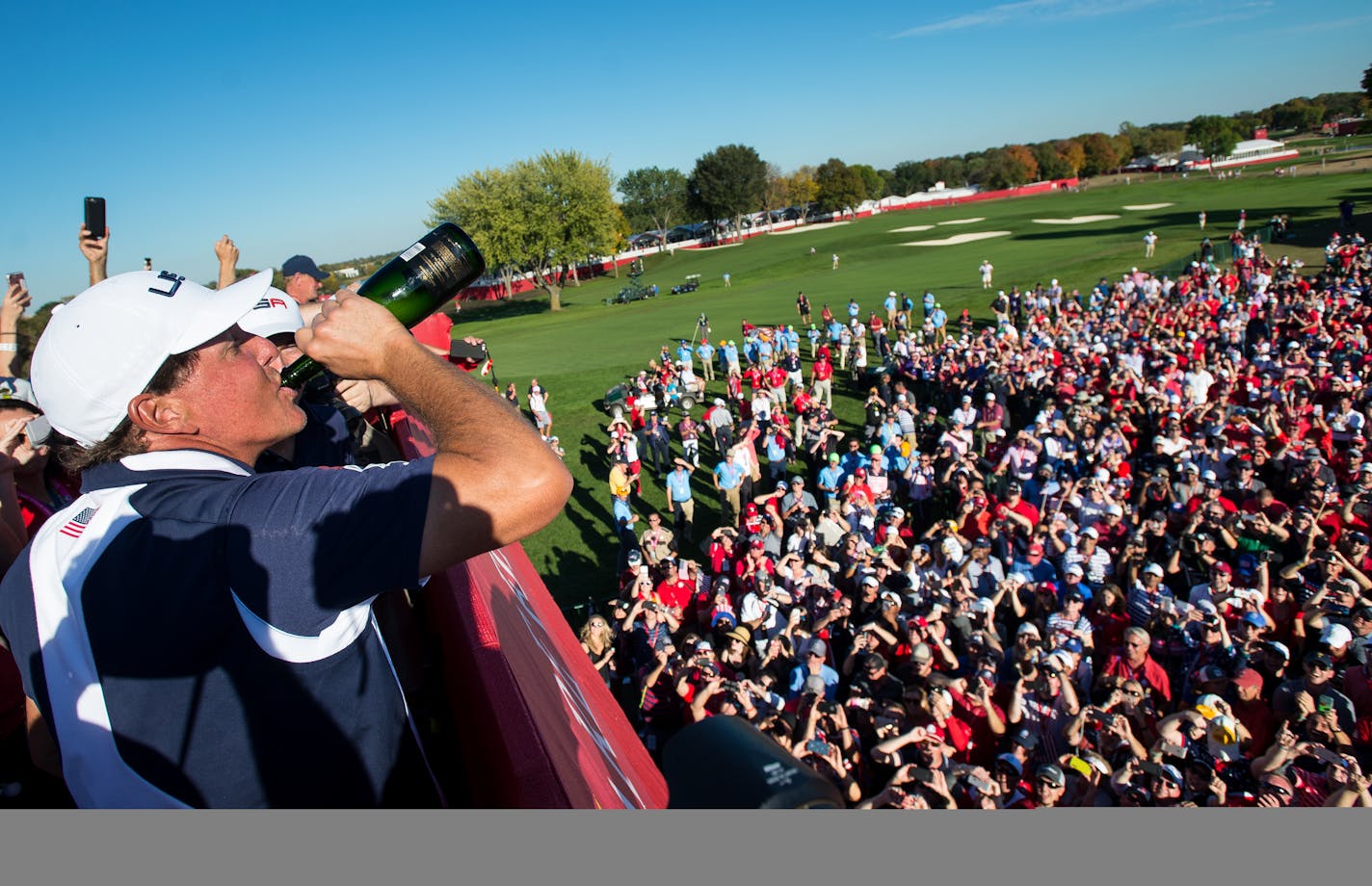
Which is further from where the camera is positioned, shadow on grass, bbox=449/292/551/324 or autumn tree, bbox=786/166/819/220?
autumn tree, bbox=786/166/819/220

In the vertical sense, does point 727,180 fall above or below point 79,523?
above

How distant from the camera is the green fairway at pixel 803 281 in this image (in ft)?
50.0

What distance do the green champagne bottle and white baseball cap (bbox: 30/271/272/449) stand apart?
44cm

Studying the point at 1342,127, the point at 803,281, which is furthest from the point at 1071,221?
the point at 1342,127

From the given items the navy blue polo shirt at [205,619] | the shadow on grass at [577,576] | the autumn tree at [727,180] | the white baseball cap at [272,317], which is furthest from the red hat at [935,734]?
the autumn tree at [727,180]

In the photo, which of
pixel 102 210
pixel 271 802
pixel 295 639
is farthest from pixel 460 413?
pixel 102 210

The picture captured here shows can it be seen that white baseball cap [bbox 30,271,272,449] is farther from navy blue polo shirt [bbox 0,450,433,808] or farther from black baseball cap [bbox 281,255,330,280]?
black baseball cap [bbox 281,255,330,280]

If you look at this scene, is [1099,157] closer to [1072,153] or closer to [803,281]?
A: [1072,153]

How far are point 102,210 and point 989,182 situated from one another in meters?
116

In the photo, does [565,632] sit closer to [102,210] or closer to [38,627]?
[38,627]

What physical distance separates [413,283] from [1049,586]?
7196mm

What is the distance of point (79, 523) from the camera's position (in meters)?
1.37

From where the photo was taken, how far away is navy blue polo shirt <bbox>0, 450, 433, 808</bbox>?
1.24 m

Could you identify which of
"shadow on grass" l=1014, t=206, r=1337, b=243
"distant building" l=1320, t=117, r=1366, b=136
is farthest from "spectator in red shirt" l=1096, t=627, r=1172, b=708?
"distant building" l=1320, t=117, r=1366, b=136
